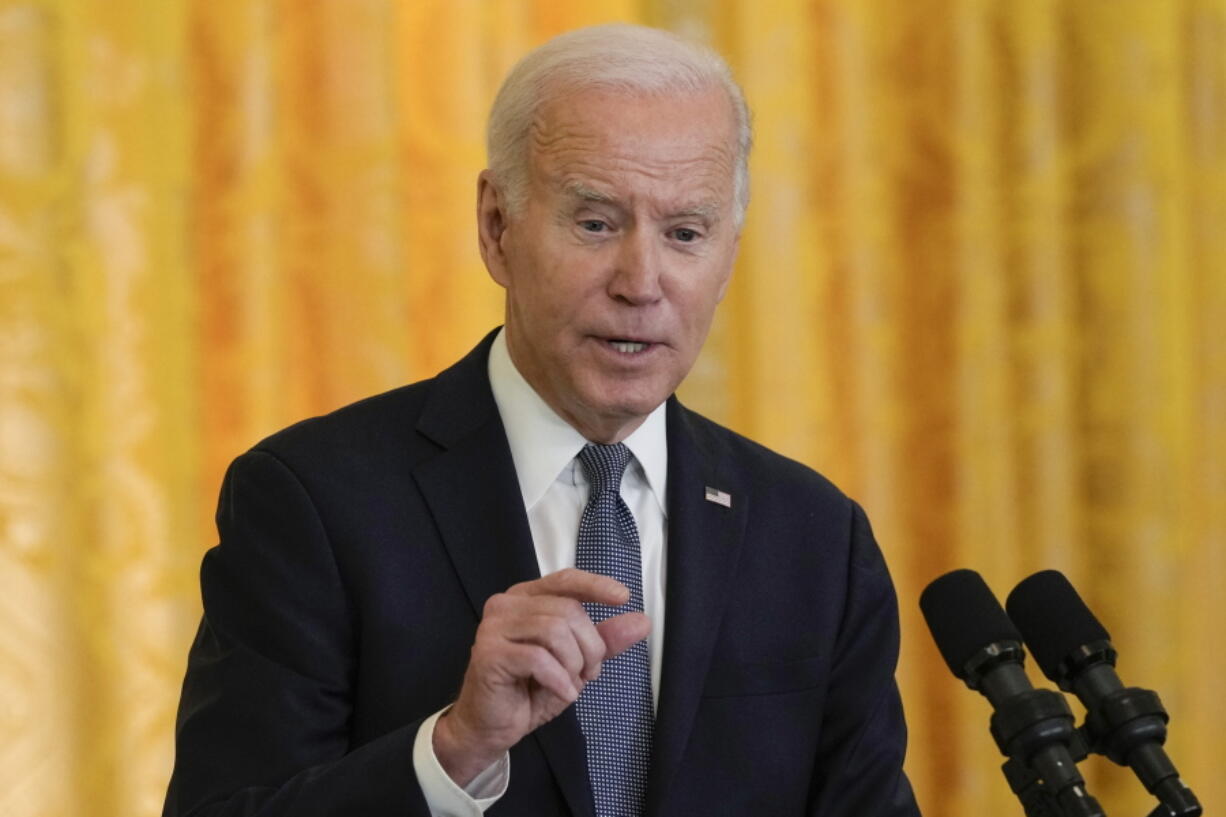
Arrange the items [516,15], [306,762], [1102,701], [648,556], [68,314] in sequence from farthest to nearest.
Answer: [516,15] → [68,314] → [648,556] → [306,762] → [1102,701]

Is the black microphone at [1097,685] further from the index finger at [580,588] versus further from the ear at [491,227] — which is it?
the ear at [491,227]

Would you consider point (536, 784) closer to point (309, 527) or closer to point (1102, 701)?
point (309, 527)

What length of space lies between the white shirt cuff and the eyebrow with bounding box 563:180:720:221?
0.61 meters

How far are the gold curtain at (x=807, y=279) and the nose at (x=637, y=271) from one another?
1066 millimetres

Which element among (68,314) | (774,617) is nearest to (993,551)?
(774,617)

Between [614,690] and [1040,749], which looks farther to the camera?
[614,690]

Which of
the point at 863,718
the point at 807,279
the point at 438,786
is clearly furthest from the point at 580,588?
the point at 807,279

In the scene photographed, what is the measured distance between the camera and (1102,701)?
55.4 inches

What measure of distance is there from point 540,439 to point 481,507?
121 millimetres

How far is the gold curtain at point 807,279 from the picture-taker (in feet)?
9.17

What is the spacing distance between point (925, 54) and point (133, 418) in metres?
1.56

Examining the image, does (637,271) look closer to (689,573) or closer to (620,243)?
(620,243)

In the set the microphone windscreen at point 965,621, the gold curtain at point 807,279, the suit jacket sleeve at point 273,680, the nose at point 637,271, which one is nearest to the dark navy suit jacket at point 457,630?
the suit jacket sleeve at point 273,680

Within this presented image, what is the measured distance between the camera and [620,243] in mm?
1921
